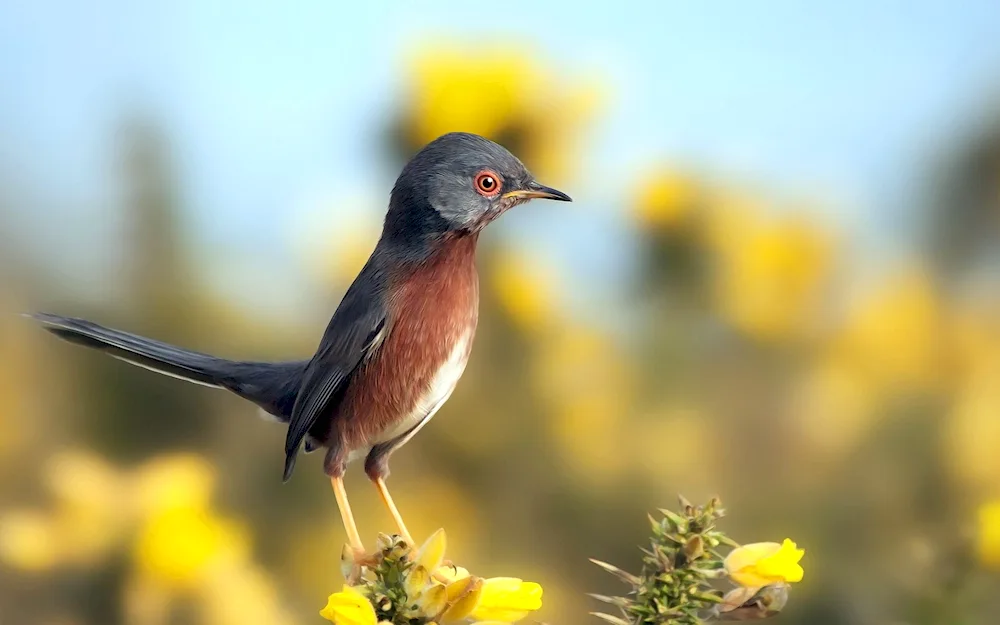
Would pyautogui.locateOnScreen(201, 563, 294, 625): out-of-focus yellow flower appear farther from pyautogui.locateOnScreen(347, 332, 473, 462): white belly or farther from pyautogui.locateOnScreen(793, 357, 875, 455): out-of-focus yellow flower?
pyautogui.locateOnScreen(793, 357, 875, 455): out-of-focus yellow flower

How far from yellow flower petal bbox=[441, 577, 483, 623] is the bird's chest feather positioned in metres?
0.22

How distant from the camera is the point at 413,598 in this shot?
42 cm

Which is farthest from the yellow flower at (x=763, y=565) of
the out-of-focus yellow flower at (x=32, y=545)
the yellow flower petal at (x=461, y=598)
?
the out-of-focus yellow flower at (x=32, y=545)

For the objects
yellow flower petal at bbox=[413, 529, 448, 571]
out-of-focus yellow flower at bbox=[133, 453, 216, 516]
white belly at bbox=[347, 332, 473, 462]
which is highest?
white belly at bbox=[347, 332, 473, 462]

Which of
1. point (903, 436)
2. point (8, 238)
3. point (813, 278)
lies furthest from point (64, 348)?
point (903, 436)

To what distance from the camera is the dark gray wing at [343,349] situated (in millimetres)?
Answer: 630

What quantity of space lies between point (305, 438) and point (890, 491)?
2.44ft

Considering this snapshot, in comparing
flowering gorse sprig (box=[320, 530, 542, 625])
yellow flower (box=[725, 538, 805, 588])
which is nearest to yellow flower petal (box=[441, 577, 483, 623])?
flowering gorse sprig (box=[320, 530, 542, 625])

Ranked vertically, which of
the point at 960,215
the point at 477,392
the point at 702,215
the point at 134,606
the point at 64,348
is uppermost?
the point at 960,215

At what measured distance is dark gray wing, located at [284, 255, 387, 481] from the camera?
63 cm

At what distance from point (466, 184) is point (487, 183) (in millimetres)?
13

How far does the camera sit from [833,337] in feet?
3.82

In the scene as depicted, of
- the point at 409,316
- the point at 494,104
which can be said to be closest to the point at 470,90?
the point at 494,104

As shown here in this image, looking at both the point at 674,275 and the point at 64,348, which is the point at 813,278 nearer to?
the point at 674,275
